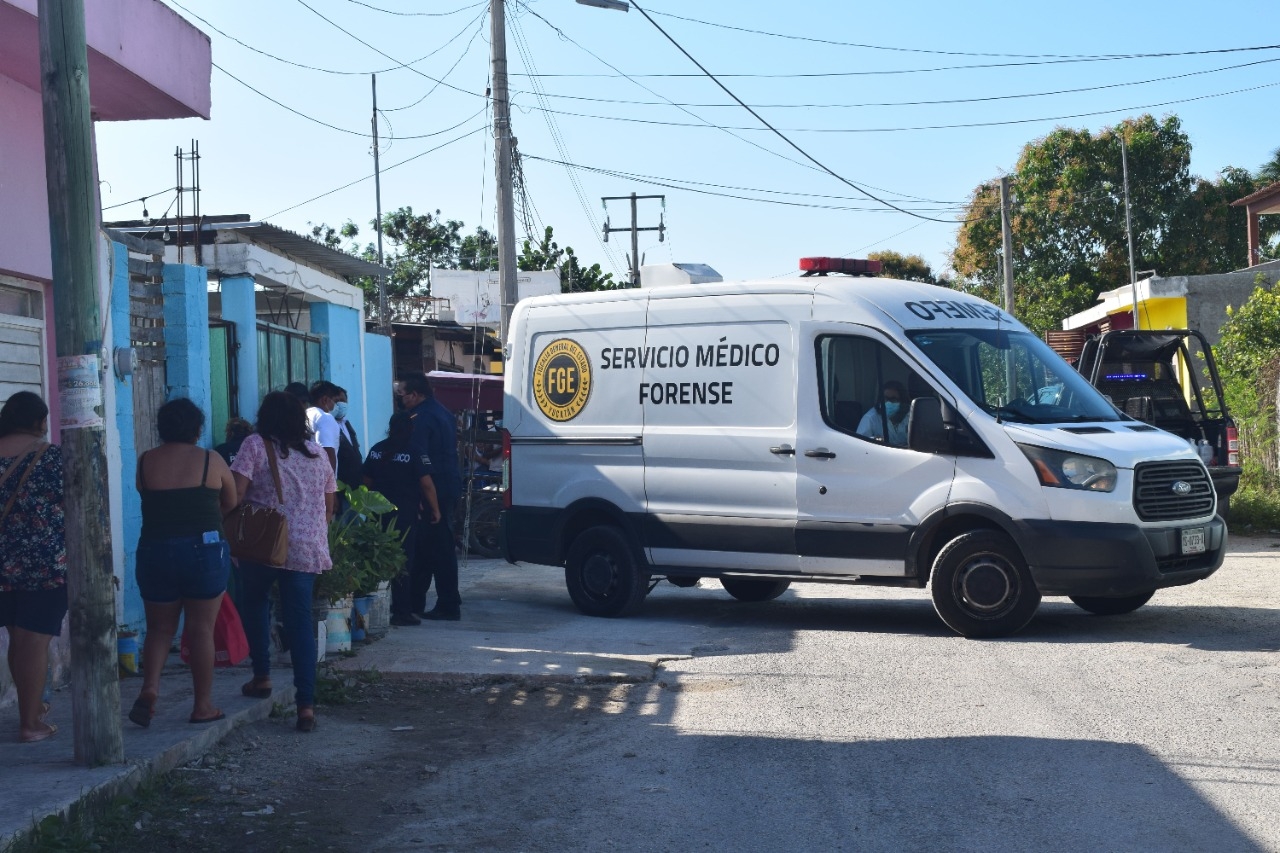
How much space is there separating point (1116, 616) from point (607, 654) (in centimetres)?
387

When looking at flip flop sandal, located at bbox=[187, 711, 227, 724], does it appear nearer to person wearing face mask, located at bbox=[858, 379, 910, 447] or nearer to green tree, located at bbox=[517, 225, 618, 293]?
person wearing face mask, located at bbox=[858, 379, 910, 447]

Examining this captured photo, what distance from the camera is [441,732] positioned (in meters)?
7.32

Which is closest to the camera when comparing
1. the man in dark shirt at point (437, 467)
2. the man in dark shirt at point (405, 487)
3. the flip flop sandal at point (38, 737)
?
the flip flop sandal at point (38, 737)

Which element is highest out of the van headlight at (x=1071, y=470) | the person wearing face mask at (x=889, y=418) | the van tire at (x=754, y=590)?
the person wearing face mask at (x=889, y=418)

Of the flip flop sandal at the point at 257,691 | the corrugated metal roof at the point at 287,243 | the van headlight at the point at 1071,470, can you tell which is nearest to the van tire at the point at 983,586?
the van headlight at the point at 1071,470

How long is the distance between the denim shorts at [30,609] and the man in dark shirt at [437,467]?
14.1 feet

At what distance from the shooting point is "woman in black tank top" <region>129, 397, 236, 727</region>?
678cm

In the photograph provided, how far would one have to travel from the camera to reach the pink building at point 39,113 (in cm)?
808

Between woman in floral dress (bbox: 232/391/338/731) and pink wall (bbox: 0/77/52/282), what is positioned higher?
pink wall (bbox: 0/77/52/282)

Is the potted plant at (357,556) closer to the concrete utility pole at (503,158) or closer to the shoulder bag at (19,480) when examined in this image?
the shoulder bag at (19,480)

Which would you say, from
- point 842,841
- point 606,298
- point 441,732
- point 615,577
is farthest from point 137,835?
point 606,298

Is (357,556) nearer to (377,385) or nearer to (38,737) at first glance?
(38,737)

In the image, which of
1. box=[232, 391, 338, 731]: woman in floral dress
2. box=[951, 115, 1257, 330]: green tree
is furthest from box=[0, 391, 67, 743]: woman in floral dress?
box=[951, 115, 1257, 330]: green tree

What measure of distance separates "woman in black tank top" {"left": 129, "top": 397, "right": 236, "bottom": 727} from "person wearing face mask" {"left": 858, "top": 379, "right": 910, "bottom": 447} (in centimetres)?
476
